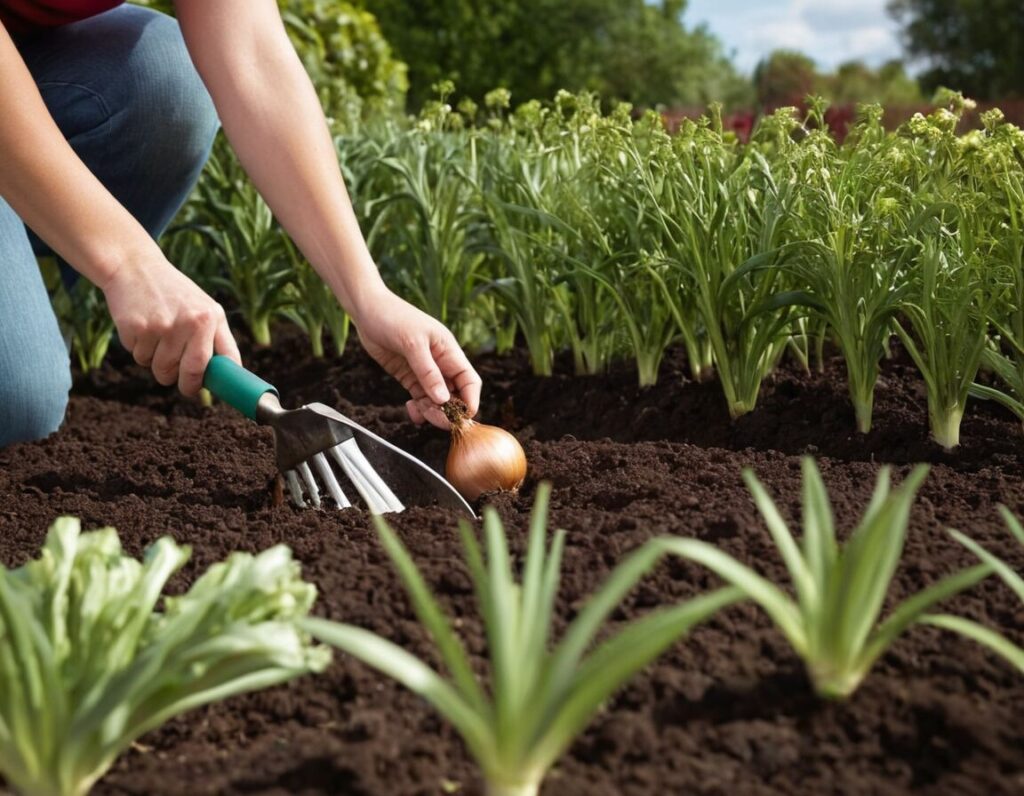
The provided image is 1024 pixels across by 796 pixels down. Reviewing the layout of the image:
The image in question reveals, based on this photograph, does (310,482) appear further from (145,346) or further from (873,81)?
(873,81)

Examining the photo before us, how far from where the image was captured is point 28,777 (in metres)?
1.09

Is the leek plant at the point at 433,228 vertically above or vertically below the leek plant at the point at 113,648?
above

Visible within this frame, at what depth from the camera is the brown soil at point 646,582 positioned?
3.80 ft

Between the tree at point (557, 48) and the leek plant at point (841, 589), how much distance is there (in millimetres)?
20864

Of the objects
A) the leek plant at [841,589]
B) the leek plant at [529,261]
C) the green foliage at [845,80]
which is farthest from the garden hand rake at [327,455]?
the green foliage at [845,80]

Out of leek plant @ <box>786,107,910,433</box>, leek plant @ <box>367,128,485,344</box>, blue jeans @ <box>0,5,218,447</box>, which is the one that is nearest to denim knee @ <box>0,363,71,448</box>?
blue jeans @ <box>0,5,218,447</box>

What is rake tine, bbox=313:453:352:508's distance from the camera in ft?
6.56

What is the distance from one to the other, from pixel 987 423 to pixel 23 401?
2.15 metres

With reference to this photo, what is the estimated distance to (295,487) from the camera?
81.5 inches

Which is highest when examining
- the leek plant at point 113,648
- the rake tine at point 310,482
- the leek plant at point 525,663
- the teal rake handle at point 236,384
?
the leek plant at point 525,663

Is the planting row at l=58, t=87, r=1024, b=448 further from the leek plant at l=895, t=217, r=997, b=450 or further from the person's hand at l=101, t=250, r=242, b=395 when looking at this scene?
the person's hand at l=101, t=250, r=242, b=395

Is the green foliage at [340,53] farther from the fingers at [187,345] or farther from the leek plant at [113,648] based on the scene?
the leek plant at [113,648]

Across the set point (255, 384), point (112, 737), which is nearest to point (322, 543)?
point (255, 384)

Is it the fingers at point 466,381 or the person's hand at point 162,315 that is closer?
the person's hand at point 162,315
